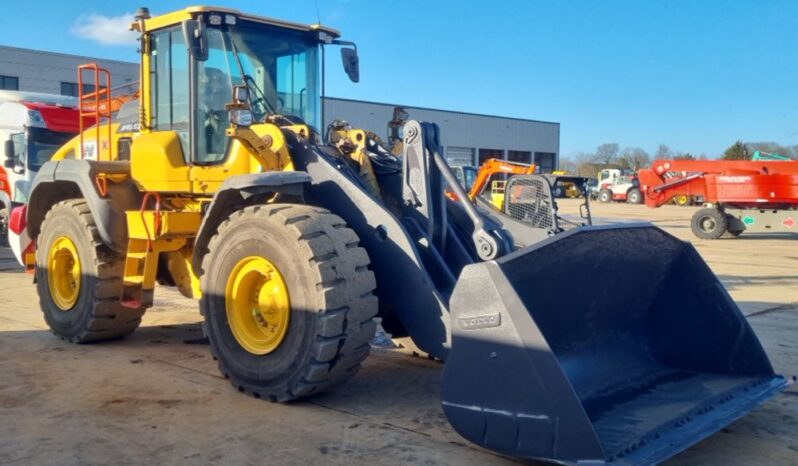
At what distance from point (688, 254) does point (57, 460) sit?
3.93 m

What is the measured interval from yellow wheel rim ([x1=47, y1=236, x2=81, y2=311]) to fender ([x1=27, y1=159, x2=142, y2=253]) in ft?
1.70

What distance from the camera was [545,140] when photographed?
201ft

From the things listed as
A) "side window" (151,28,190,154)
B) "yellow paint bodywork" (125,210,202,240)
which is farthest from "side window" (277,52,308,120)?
"yellow paint bodywork" (125,210,202,240)

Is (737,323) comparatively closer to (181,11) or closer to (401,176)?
(401,176)

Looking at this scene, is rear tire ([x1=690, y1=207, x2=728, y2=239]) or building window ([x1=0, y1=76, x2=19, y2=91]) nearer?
rear tire ([x1=690, y1=207, x2=728, y2=239])

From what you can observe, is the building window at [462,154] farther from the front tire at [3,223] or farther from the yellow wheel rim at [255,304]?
the yellow wheel rim at [255,304]

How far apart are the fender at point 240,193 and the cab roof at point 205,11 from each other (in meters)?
1.51

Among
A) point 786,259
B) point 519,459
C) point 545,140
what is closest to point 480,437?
point 519,459

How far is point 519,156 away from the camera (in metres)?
60.4

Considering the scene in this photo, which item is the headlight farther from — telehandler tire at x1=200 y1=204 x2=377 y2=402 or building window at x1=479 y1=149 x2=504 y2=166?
building window at x1=479 y1=149 x2=504 y2=166

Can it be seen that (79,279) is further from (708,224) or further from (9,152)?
(708,224)

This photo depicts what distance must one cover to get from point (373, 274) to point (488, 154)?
176ft

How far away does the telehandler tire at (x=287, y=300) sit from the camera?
4.69 meters

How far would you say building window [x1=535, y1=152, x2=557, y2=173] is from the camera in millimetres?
62125
